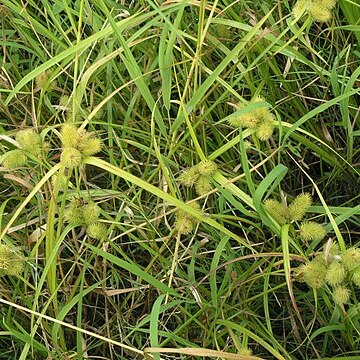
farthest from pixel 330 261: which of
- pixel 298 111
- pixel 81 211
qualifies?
pixel 298 111

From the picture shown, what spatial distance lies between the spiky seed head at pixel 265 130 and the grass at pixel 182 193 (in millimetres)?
113

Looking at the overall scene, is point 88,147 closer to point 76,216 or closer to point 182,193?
point 76,216

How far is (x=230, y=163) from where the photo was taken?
4.79 ft

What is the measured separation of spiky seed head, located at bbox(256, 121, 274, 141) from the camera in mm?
1040

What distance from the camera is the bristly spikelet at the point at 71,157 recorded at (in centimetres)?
98

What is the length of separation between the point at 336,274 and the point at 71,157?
407 millimetres

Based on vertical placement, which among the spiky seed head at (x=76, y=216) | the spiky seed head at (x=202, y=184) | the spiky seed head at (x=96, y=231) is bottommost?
the spiky seed head at (x=96, y=231)

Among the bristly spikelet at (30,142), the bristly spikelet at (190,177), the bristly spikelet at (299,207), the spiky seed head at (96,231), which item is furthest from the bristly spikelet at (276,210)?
the bristly spikelet at (30,142)

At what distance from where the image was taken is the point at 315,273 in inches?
40.1

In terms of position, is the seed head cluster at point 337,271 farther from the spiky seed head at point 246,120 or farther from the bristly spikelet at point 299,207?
the spiky seed head at point 246,120

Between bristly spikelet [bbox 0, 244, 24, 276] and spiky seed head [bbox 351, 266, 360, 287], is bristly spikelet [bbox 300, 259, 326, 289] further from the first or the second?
bristly spikelet [bbox 0, 244, 24, 276]

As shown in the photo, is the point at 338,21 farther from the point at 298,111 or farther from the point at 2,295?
the point at 2,295

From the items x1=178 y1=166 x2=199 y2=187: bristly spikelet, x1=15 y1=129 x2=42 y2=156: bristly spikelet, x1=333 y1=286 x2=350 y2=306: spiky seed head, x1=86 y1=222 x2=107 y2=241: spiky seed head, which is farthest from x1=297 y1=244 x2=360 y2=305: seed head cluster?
x1=15 y1=129 x2=42 y2=156: bristly spikelet

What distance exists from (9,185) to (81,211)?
0.48 metres
